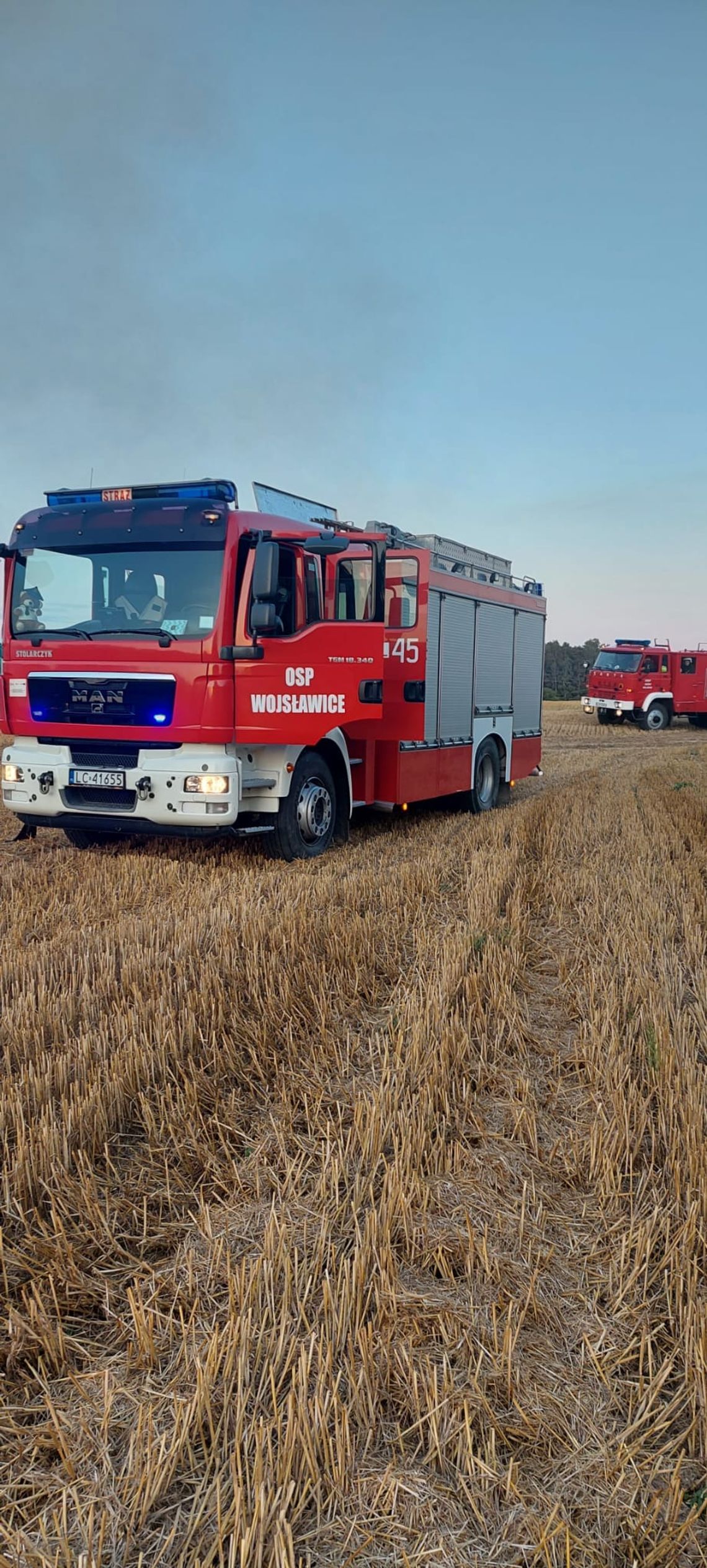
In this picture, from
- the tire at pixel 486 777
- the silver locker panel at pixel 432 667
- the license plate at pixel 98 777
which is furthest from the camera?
the tire at pixel 486 777

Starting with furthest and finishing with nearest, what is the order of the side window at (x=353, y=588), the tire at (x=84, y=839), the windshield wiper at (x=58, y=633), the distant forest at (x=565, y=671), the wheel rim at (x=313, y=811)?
the distant forest at (x=565, y=671) → the tire at (x=84, y=839) → the side window at (x=353, y=588) → the wheel rim at (x=313, y=811) → the windshield wiper at (x=58, y=633)

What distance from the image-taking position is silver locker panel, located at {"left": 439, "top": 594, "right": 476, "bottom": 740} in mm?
9320

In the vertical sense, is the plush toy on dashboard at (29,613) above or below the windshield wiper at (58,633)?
above

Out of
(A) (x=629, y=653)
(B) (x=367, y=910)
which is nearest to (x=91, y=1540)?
(B) (x=367, y=910)

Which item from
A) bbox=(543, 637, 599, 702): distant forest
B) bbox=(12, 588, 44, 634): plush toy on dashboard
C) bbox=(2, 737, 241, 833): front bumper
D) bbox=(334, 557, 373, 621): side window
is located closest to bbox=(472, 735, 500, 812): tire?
bbox=(334, 557, 373, 621): side window

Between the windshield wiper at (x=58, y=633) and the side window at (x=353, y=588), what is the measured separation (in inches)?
79.0

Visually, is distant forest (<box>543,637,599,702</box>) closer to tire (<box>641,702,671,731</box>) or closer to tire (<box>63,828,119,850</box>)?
tire (<box>641,702,671,731</box>)

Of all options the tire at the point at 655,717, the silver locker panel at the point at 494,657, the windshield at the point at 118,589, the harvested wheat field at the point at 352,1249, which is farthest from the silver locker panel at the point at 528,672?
the tire at the point at 655,717

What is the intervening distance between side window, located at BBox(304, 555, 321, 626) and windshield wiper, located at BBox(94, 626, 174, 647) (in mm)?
1080

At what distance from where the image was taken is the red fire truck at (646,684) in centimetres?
2944

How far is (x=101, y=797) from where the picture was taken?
22.6 ft

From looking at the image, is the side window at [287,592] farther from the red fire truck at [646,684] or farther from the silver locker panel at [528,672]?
the red fire truck at [646,684]

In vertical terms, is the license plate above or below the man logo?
below

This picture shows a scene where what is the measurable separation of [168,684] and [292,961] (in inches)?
105
